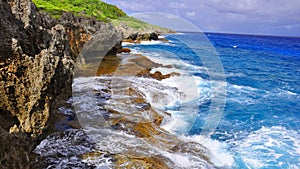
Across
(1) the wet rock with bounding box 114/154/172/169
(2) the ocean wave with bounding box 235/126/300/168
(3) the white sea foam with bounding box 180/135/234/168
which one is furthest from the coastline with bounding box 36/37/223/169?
(2) the ocean wave with bounding box 235/126/300/168

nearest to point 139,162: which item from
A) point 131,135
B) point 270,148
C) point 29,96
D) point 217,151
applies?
point 131,135

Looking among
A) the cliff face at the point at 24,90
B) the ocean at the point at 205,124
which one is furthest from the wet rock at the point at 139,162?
the cliff face at the point at 24,90

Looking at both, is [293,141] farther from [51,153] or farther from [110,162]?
[51,153]

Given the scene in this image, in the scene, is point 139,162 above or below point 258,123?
above

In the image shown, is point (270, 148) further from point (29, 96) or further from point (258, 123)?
point (29, 96)

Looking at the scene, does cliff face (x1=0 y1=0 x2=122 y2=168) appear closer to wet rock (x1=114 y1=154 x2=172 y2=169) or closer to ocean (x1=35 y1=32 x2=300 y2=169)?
ocean (x1=35 y1=32 x2=300 y2=169)

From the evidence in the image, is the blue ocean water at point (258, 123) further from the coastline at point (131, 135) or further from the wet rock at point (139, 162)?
the wet rock at point (139, 162)

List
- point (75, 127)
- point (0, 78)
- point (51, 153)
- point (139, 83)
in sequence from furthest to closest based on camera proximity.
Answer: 1. point (139, 83)
2. point (75, 127)
3. point (51, 153)
4. point (0, 78)

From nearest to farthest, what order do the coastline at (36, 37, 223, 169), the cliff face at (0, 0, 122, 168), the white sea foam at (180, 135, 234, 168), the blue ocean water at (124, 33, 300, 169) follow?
the cliff face at (0, 0, 122, 168), the coastline at (36, 37, 223, 169), the white sea foam at (180, 135, 234, 168), the blue ocean water at (124, 33, 300, 169)

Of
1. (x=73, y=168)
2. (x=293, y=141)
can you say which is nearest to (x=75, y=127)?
(x=73, y=168)

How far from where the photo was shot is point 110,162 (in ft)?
22.7

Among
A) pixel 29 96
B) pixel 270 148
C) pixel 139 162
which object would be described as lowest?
pixel 270 148

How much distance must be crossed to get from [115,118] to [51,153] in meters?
3.73

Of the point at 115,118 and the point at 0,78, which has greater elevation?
the point at 0,78
